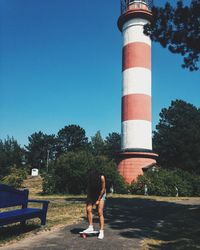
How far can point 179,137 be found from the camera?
38906 mm

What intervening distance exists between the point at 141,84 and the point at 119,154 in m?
5.59

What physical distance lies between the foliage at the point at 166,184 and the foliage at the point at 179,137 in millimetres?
5697

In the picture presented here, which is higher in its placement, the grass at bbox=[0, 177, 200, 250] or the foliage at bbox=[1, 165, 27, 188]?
the foliage at bbox=[1, 165, 27, 188]

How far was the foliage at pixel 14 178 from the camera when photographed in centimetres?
2710

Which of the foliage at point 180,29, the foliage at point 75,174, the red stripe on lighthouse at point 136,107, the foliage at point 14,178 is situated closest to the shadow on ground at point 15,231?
the foliage at point 180,29

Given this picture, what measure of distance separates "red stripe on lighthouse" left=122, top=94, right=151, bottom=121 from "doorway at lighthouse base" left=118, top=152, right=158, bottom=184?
277 centimetres

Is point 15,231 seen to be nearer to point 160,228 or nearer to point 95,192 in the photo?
point 95,192

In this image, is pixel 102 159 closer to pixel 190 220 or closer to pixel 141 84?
pixel 141 84

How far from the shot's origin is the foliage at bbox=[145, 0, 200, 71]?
35.0 feet

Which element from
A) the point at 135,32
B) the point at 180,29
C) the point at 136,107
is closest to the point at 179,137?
the point at 136,107

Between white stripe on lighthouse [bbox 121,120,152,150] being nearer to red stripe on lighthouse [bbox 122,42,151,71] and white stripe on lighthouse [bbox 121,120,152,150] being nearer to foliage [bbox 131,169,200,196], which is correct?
foliage [bbox 131,169,200,196]

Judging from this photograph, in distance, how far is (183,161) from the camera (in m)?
35.2

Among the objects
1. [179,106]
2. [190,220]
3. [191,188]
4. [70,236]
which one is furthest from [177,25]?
[179,106]

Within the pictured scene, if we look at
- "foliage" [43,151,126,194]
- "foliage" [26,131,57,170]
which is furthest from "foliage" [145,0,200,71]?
"foliage" [26,131,57,170]
